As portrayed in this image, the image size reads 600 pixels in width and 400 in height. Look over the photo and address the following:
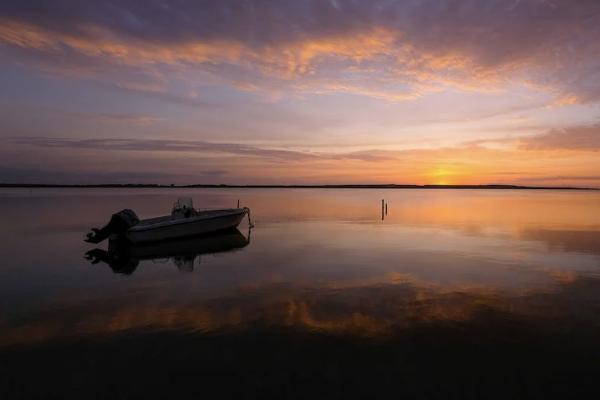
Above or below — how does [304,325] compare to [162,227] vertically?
below

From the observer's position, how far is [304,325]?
11758mm

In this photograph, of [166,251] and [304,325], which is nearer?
[304,325]

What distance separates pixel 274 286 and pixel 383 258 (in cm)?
815

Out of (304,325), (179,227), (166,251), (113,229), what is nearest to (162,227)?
(179,227)

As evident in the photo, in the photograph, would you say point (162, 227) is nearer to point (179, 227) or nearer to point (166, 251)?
point (179, 227)

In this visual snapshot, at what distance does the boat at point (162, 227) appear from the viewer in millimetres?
28844

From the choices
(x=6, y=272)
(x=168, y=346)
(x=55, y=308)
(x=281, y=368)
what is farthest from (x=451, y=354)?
(x=6, y=272)

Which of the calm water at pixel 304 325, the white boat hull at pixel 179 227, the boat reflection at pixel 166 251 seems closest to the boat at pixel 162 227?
the white boat hull at pixel 179 227

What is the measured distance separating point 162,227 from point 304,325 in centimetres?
2028

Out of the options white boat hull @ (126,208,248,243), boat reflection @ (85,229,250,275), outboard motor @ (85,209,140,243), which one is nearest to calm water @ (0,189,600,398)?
boat reflection @ (85,229,250,275)

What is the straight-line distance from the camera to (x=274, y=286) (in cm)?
1655

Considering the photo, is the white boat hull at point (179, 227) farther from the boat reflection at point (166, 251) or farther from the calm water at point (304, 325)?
the calm water at point (304, 325)

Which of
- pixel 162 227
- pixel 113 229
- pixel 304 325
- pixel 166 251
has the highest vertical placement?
pixel 162 227

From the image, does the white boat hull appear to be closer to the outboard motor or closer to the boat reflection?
the boat reflection
